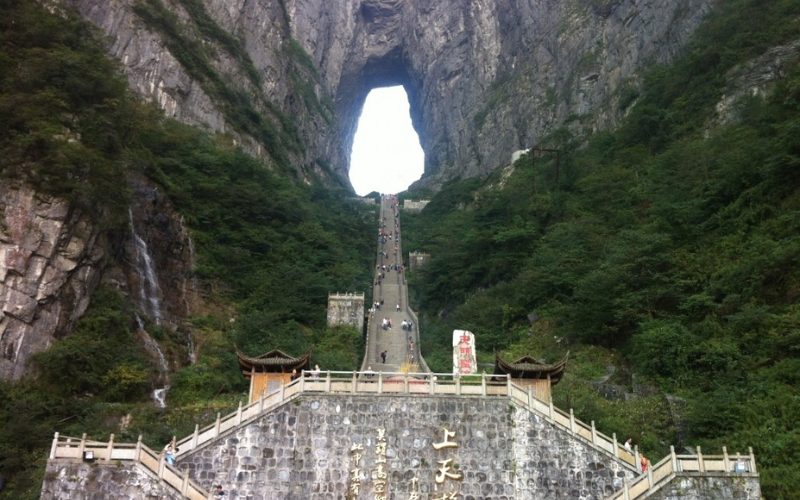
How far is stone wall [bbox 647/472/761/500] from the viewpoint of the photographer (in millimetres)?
13367

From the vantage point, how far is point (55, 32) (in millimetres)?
27031

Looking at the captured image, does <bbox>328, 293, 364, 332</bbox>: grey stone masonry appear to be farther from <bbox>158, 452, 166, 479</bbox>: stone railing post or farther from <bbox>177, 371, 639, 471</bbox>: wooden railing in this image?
<bbox>158, 452, 166, 479</bbox>: stone railing post

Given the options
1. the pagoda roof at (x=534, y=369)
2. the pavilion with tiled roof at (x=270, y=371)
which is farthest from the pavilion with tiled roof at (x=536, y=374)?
the pavilion with tiled roof at (x=270, y=371)

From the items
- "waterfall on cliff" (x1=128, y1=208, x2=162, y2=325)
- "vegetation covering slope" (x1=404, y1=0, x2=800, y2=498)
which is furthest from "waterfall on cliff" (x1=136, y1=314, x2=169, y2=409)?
"vegetation covering slope" (x1=404, y1=0, x2=800, y2=498)

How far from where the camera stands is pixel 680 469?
13.6 m

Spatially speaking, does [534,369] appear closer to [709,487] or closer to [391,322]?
[709,487]

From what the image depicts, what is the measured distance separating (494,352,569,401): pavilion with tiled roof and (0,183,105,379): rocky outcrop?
14.8m

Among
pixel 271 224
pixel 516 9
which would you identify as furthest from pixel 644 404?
pixel 516 9

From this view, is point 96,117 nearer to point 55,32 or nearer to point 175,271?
point 55,32

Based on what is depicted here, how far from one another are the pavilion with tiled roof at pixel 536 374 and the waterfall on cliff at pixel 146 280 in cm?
1544

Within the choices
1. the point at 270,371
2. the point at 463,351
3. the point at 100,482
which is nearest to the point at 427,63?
the point at 463,351

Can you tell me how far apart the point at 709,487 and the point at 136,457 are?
1179 centimetres

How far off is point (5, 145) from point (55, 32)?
6776 millimetres

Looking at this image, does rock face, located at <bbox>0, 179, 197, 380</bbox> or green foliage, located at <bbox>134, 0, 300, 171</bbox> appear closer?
rock face, located at <bbox>0, 179, 197, 380</bbox>
